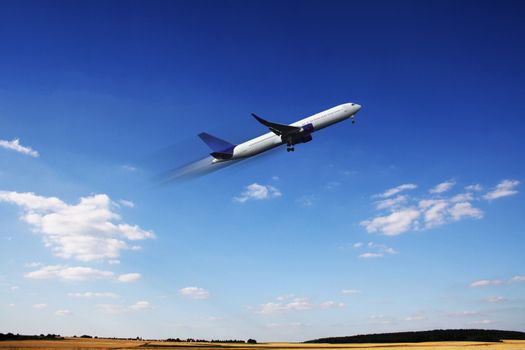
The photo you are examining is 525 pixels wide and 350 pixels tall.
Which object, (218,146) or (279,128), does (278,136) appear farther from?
(218,146)

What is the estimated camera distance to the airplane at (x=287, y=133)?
387 feet

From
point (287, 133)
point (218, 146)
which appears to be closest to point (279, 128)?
point (287, 133)

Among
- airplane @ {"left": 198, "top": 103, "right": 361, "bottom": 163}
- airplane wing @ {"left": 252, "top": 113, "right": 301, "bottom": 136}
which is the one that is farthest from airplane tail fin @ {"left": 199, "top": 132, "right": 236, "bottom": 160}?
airplane wing @ {"left": 252, "top": 113, "right": 301, "bottom": 136}

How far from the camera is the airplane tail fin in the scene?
125 meters

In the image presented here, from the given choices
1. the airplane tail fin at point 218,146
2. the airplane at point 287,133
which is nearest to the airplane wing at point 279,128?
the airplane at point 287,133

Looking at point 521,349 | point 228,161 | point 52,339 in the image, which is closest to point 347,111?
point 228,161

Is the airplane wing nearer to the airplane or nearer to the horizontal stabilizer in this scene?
the airplane

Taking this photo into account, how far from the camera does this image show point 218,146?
442 feet

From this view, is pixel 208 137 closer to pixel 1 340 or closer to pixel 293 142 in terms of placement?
pixel 293 142

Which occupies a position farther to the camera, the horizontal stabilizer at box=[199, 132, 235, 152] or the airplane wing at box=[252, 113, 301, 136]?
the horizontal stabilizer at box=[199, 132, 235, 152]

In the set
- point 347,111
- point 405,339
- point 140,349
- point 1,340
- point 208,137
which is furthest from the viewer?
point 405,339

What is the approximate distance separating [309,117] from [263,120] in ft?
45.7

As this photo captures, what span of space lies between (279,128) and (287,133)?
2856 mm

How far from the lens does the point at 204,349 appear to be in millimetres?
97750
